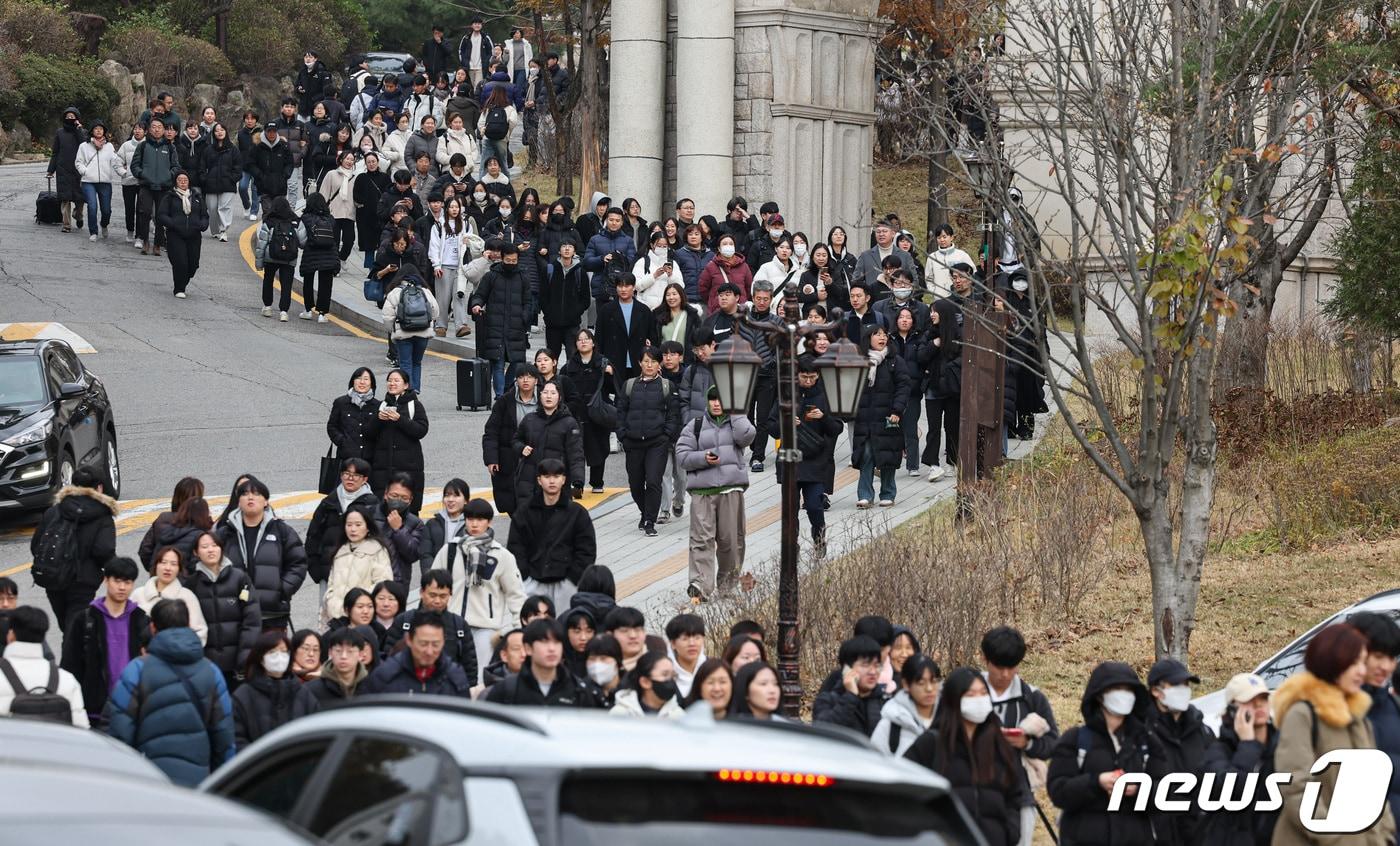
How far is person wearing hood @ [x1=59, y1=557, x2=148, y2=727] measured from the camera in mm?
10977

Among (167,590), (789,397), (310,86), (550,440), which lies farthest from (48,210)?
(789,397)

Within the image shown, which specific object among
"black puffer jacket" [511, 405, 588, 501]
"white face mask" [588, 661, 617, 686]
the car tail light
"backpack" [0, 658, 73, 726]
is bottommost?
"backpack" [0, 658, 73, 726]

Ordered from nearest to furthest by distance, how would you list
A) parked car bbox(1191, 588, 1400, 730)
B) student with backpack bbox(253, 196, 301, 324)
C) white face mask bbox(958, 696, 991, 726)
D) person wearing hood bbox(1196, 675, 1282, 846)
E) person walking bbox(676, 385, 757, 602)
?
person wearing hood bbox(1196, 675, 1282, 846) < white face mask bbox(958, 696, 991, 726) < parked car bbox(1191, 588, 1400, 730) < person walking bbox(676, 385, 757, 602) < student with backpack bbox(253, 196, 301, 324)

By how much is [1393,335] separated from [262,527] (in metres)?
12.4

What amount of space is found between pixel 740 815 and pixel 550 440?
12.0 m

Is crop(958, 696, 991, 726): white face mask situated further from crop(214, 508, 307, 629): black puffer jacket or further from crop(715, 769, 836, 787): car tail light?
crop(214, 508, 307, 629): black puffer jacket

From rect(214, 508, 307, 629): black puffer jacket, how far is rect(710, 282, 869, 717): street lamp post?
300cm

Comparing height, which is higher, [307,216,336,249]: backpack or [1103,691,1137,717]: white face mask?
[307,216,336,249]: backpack

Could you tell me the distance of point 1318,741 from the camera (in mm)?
7473

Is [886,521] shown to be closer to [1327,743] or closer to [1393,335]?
[1393,335]

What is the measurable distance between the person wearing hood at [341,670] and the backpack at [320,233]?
17.8 m

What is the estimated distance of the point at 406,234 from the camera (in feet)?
81.6

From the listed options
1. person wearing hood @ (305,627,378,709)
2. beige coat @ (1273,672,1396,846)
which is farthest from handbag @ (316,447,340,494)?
beige coat @ (1273,672,1396,846)

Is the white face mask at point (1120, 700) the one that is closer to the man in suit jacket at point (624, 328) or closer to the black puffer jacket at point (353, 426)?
the black puffer jacket at point (353, 426)
